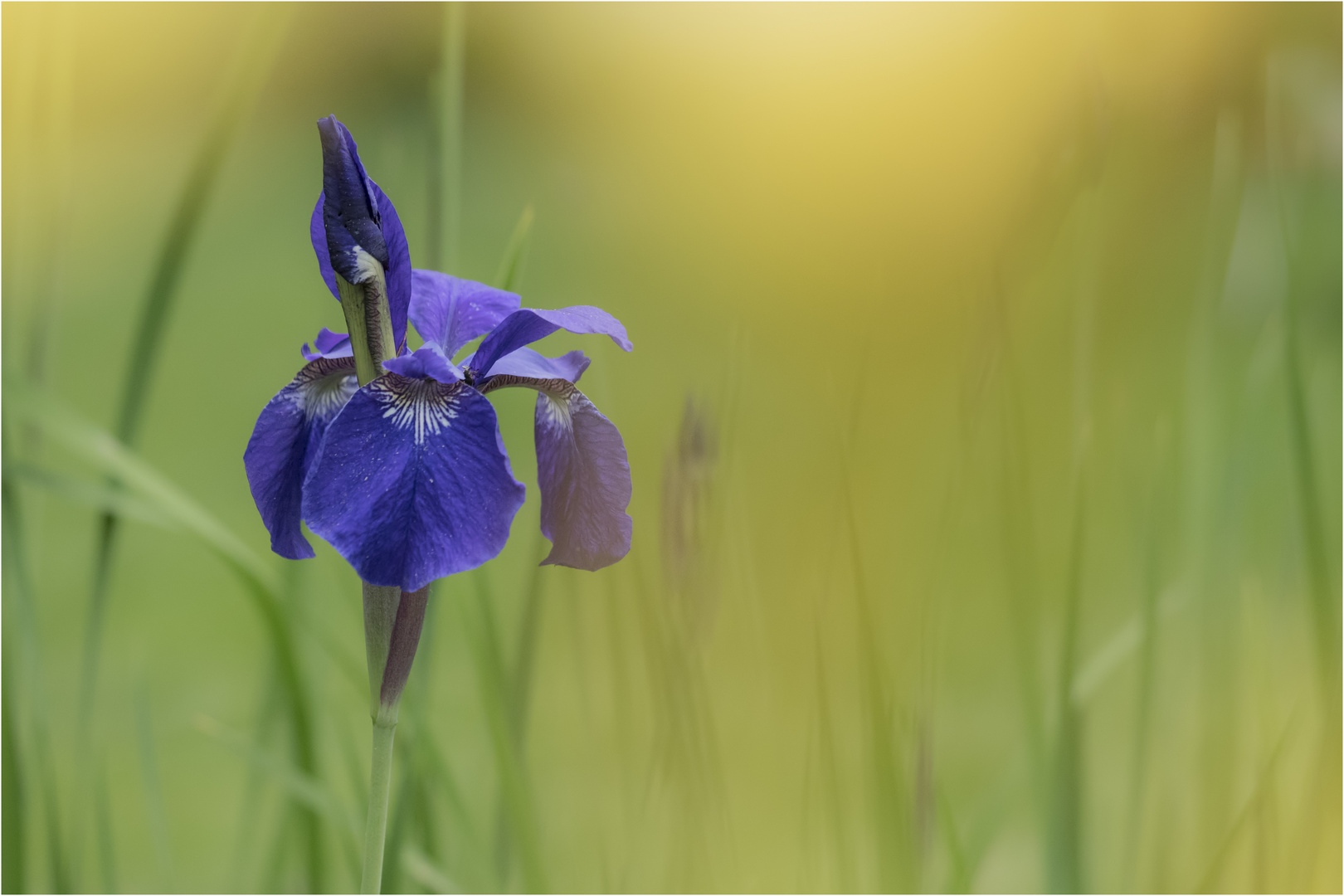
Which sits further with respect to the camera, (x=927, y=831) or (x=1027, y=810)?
(x=1027, y=810)

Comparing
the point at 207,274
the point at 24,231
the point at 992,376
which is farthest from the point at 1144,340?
the point at 207,274

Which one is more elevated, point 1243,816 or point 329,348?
point 329,348

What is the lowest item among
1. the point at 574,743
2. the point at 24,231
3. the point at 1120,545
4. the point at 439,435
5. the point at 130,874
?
the point at 130,874

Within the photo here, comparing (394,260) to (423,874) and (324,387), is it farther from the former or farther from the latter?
(423,874)

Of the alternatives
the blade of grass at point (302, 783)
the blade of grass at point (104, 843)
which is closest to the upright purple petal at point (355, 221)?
the blade of grass at point (302, 783)

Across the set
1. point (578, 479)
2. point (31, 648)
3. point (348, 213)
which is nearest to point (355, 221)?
point (348, 213)

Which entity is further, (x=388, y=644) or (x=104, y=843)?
(x=104, y=843)

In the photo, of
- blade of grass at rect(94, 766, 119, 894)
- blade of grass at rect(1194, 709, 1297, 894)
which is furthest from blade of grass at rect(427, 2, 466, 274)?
blade of grass at rect(1194, 709, 1297, 894)

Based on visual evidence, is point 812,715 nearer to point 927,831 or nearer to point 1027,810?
point 927,831
